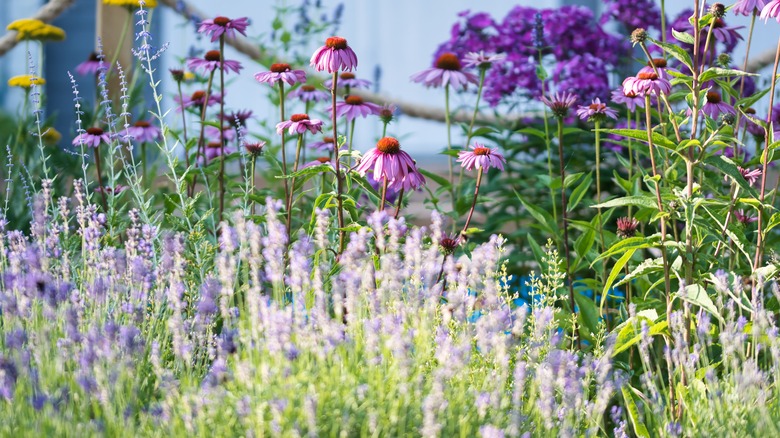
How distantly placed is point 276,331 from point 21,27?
9.34 feet

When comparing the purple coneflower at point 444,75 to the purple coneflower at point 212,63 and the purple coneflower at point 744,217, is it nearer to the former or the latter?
the purple coneflower at point 212,63

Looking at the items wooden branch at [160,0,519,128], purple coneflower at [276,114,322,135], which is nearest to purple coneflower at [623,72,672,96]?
purple coneflower at [276,114,322,135]

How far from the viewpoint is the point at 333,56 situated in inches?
88.6

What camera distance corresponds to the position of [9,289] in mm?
1966

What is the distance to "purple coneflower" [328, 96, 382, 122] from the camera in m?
2.88

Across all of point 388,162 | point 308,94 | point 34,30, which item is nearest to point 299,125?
point 388,162

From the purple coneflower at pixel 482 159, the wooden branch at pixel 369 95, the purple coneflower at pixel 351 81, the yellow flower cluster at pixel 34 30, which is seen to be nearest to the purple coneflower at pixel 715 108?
the purple coneflower at pixel 482 159

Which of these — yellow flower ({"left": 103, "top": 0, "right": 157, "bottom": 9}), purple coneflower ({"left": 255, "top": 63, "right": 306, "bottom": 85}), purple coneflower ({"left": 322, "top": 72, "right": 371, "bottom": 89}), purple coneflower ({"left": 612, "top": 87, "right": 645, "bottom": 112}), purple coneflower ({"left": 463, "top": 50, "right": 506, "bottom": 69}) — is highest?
yellow flower ({"left": 103, "top": 0, "right": 157, "bottom": 9})

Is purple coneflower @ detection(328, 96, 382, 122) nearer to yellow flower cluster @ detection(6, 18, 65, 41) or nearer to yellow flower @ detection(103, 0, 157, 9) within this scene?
yellow flower @ detection(103, 0, 157, 9)

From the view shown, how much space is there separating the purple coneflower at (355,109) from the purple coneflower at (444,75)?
0.22 metres

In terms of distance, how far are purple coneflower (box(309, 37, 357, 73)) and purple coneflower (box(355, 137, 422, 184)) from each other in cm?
23

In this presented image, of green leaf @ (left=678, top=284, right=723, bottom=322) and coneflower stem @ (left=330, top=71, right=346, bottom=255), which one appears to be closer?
green leaf @ (left=678, top=284, right=723, bottom=322)

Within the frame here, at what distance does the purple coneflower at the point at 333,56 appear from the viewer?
2.25 m

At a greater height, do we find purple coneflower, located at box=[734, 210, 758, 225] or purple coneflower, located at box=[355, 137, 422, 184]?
purple coneflower, located at box=[355, 137, 422, 184]
